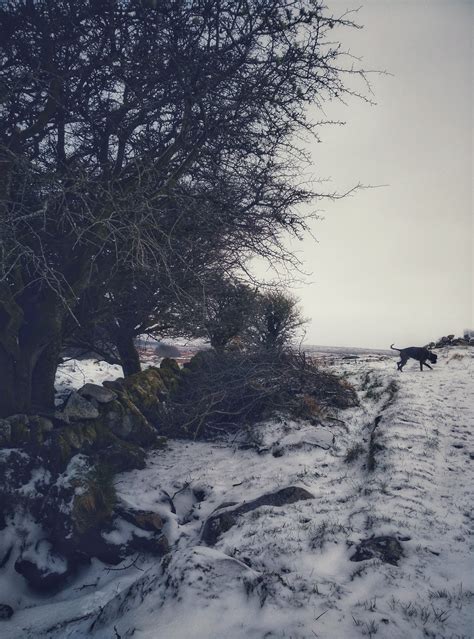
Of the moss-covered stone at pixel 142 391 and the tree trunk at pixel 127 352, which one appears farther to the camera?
the tree trunk at pixel 127 352

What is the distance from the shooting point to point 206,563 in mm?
3078

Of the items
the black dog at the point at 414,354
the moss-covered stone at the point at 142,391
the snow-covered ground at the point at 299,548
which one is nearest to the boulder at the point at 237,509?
the snow-covered ground at the point at 299,548

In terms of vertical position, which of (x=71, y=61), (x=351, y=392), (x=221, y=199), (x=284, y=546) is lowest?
(x=284, y=546)

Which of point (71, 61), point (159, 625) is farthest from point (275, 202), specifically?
point (159, 625)

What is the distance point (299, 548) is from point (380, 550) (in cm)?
78

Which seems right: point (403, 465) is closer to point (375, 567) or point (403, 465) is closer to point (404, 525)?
point (404, 525)

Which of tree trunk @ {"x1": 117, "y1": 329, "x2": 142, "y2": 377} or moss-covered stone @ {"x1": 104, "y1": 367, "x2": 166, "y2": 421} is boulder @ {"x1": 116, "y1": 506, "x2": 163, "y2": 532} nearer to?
moss-covered stone @ {"x1": 104, "y1": 367, "x2": 166, "y2": 421}

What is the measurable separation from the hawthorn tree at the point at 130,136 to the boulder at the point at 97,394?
552 millimetres

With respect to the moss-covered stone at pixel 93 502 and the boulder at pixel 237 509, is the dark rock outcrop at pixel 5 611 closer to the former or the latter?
the moss-covered stone at pixel 93 502

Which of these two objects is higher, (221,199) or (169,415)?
(221,199)

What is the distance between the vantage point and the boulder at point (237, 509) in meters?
4.34

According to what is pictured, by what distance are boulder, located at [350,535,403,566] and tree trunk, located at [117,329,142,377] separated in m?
8.68

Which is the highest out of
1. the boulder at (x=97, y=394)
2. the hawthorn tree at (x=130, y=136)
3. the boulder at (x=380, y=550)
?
the hawthorn tree at (x=130, y=136)

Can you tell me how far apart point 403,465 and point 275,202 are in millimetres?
4624
